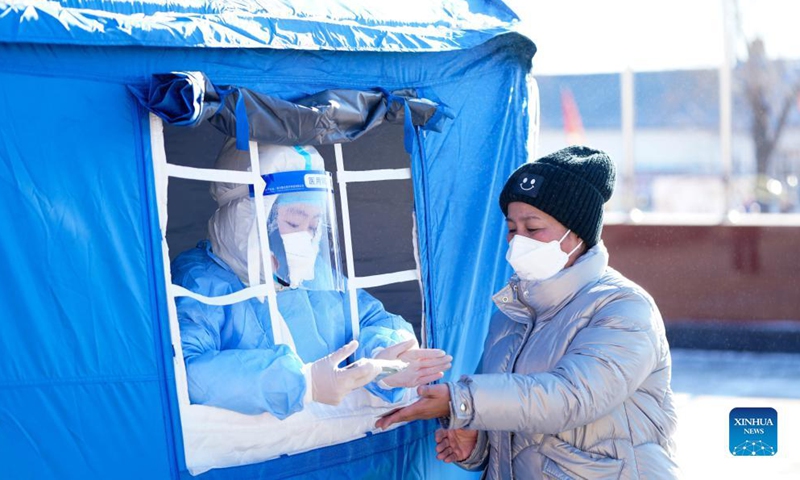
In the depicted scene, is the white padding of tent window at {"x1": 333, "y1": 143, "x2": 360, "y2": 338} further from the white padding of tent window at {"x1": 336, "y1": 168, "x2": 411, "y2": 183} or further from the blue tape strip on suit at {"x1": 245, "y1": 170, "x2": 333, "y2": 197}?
the blue tape strip on suit at {"x1": 245, "y1": 170, "x2": 333, "y2": 197}

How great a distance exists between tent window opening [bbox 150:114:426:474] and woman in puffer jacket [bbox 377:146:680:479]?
1.44 feet

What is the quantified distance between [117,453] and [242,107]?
3.12 feet

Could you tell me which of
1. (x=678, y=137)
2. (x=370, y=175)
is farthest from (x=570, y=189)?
(x=678, y=137)

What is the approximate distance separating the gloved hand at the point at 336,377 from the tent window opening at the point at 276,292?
0.12m

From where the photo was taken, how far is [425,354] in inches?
118

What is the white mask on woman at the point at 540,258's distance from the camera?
103 inches

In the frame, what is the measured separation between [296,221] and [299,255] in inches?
3.9

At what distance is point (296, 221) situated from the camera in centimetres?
308

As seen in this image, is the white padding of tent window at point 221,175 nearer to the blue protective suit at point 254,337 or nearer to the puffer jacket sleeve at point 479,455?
the blue protective suit at point 254,337

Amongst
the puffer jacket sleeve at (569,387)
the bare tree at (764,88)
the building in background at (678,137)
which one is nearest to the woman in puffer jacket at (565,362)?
the puffer jacket sleeve at (569,387)

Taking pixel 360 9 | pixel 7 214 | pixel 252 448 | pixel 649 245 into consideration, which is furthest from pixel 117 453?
pixel 649 245

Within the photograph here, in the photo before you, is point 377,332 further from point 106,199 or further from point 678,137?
point 678,137

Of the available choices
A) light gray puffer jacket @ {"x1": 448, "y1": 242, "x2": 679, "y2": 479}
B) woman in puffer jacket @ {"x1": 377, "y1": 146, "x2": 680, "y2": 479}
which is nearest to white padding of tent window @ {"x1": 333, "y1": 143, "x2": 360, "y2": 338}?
woman in puffer jacket @ {"x1": 377, "y1": 146, "x2": 680, "y2": 479}

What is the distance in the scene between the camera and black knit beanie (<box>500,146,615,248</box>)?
258cm
